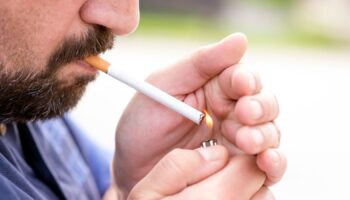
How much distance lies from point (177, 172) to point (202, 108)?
0.20m

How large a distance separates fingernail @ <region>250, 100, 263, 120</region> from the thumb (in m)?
0.08

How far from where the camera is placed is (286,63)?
4031mm

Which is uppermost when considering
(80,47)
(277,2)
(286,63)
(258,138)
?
(80,47)

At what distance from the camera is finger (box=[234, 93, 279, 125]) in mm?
794

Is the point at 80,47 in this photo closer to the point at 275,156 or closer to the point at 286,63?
the point at 275,156

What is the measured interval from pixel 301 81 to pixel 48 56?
2796 mm

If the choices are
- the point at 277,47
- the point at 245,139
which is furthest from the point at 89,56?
the point at 277,47

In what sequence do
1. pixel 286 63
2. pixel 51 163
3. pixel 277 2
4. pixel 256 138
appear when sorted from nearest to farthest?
pixel 256 138
pixel 51 163
pixel 286 63
pixel 277 2

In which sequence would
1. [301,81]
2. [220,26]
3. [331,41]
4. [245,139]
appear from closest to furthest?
[245,139]
[301,81]
[331,41]
[220,26]

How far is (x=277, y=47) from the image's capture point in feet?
15.1

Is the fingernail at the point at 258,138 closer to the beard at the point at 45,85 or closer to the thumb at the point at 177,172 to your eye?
the thumb at the point at 177,172

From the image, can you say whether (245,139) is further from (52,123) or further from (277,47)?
(277,47)

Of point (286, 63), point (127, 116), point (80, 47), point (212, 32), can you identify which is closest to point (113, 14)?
point (80, 47)

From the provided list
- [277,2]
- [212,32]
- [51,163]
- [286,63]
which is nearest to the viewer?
[51,163]
